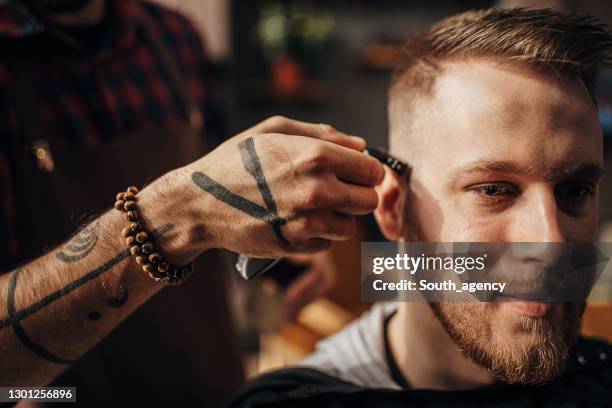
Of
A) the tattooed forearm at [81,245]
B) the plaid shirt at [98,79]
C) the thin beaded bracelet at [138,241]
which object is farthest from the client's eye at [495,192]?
the plaid shirt at [98,79]

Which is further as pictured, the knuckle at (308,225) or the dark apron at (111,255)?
the dark apron at (111,255)

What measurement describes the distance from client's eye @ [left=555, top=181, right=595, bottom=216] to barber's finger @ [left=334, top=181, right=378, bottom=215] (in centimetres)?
33

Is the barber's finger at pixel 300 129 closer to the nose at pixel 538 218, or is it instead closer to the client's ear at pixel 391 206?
the client's ear at pixel 391 206

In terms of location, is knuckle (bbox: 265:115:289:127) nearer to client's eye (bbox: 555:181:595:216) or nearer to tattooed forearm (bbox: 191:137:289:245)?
tattooed forearm (bbox: 191:137:289:245)

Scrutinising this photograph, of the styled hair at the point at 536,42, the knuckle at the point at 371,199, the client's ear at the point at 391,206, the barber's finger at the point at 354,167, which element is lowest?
the client's ear at the point at 391,206

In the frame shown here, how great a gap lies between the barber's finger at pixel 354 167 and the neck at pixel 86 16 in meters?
0.79

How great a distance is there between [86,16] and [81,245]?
0.64m

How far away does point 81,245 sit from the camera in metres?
0.89

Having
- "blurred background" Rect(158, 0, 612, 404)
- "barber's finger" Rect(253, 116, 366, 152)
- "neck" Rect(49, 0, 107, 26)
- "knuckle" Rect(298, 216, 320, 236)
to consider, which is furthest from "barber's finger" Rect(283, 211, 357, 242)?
"blurred background" Rect(158, 0, 612, 404)

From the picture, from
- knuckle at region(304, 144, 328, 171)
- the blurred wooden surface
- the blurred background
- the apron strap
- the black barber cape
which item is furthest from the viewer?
the blurred background

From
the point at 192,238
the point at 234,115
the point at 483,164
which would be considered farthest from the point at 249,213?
the point at 234,115

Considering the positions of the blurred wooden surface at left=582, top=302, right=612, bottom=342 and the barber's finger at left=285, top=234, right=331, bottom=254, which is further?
the blurred wooden surface at left=582, top=302, right=612, bottom=342

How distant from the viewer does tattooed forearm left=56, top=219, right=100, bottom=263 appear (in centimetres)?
88

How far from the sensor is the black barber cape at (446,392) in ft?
3.25
